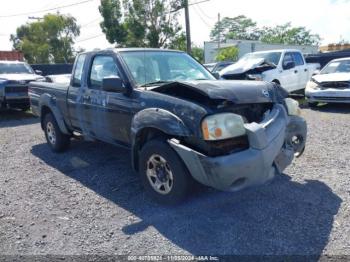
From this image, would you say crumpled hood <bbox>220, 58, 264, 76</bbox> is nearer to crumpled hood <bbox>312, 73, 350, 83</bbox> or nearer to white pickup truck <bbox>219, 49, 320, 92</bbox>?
white pickup truck <bbox>219, 49, 320, 92</bbox>

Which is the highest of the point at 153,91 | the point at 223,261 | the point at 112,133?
the point at 153,91

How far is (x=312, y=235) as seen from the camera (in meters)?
3.20

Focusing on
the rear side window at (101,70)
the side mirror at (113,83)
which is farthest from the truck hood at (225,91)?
the rear side window at (101,70)

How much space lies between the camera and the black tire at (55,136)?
6.39 meters

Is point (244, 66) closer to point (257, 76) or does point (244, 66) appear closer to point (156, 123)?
point (257, 76)

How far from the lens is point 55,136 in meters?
6.48

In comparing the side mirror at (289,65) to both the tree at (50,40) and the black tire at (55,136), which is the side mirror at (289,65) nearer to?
the black tire at (55,136)

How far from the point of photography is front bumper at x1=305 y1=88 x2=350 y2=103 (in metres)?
9.85

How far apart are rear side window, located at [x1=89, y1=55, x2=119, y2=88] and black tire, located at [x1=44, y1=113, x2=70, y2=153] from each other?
162 centimetres

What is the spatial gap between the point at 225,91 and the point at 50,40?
52.3 meters

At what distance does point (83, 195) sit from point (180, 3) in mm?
23391

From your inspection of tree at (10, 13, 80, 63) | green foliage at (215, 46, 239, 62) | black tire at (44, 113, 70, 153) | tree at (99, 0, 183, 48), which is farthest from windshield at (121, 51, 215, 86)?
tree at (10, 13, 80, 63)

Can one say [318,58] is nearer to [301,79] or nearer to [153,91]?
[301,79]

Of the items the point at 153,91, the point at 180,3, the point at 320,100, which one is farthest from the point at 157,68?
the point at 180,3
